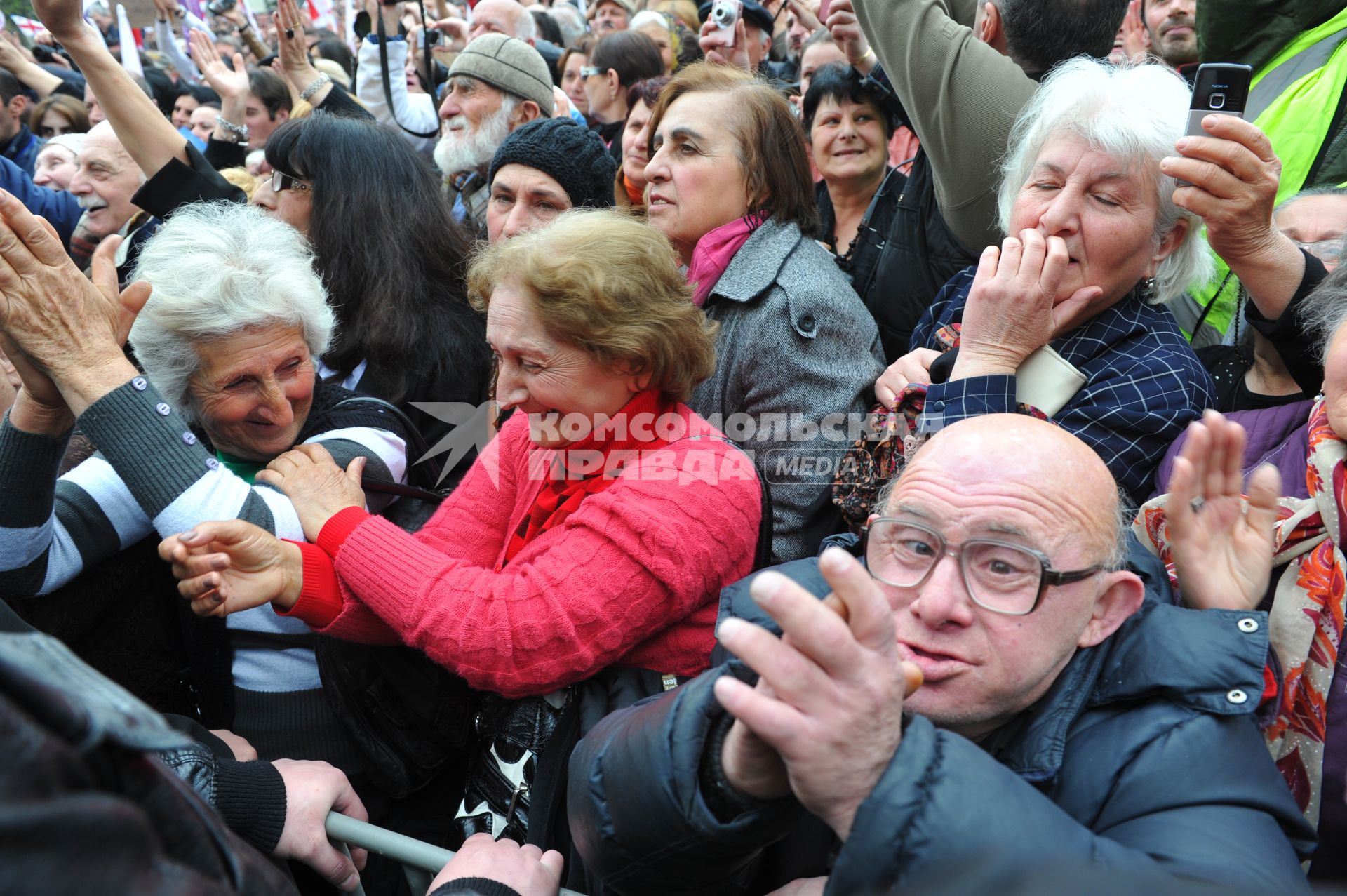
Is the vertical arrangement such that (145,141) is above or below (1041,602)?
above

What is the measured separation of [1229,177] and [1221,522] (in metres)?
0.78

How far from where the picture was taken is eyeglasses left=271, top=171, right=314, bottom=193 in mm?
3510

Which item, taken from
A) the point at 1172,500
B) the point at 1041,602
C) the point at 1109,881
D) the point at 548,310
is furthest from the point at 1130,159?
the point at 1109,881

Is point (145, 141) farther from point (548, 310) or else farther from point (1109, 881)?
point (1109, 881)

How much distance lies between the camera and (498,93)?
15.2 ft

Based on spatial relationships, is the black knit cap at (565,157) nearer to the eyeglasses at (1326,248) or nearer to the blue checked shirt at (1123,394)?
the blue checked shirt at (1123,394)

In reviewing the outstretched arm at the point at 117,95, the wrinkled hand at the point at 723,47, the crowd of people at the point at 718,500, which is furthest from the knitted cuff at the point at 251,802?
the wrinkled hand at the point at 723,47

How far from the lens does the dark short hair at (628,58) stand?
5699 millimetres

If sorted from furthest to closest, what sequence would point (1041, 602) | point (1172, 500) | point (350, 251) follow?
point (350, 251) < point (1172, 500) < point (1041, 602)

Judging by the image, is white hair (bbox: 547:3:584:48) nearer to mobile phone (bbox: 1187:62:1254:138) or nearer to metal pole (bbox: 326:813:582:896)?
mobile phone (bbox: 1187:62:1254:138)

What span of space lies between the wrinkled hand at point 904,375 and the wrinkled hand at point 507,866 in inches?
50.0

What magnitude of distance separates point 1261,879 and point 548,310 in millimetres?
1579

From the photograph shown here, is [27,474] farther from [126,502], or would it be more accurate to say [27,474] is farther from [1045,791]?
[1045,791]

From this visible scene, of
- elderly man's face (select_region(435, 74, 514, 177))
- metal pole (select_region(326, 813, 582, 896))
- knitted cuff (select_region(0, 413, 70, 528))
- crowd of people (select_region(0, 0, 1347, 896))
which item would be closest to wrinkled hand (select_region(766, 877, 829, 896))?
crowd of people (select_region(0, 0, 1347, 896))
